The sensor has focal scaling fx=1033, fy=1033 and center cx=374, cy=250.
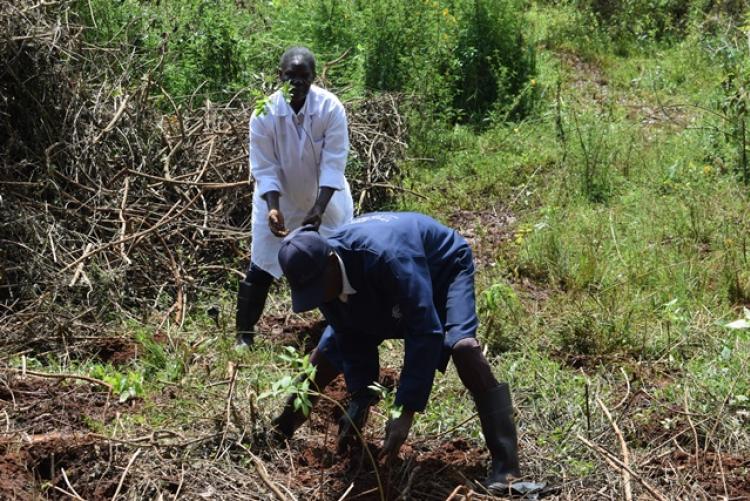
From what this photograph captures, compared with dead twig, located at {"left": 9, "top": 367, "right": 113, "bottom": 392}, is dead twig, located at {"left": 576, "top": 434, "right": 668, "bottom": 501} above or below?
above

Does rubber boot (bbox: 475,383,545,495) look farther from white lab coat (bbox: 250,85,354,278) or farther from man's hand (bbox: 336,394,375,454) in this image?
white lab coat (bbox: 250,85,354,278)

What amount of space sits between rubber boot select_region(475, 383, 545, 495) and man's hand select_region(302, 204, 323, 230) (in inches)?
56.6

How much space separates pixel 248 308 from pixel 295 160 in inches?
32.1

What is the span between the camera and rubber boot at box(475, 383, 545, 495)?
3668 millimetres

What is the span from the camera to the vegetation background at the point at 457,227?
13.0 ft

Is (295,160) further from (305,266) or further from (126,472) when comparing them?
(126,472)

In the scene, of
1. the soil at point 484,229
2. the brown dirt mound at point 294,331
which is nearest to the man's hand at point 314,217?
the brown dirt mound at point 294,331

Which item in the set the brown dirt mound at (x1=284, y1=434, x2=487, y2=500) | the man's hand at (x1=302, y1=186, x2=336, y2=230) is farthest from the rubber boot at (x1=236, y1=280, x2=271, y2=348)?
the brown dirt mound at (x1=284, y1=434, x2=487, y2=500)

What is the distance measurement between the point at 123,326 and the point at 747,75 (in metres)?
4.65

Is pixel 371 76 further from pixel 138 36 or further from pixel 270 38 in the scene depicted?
pixel 138 36

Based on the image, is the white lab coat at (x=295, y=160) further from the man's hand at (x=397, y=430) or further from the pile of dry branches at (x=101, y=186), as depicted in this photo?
the man's hand at (x=397, y=430)

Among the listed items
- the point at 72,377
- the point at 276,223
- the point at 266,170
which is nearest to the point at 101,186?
the point at 266,170

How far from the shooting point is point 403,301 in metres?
→ 3.40

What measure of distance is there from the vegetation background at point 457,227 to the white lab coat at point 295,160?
633 mm
